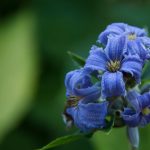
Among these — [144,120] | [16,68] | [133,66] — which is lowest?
[144,120]

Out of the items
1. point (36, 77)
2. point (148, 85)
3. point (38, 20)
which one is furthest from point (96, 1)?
point (148, 85)

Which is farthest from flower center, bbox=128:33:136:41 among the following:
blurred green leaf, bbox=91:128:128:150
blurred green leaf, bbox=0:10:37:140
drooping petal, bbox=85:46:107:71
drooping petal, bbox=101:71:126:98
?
blurred green leaf, bbox=0:10:37:140

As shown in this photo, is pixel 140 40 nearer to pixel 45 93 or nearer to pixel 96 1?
pixel 45 93

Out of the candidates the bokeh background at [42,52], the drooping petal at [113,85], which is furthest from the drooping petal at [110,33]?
the bokeh background at [42,52]

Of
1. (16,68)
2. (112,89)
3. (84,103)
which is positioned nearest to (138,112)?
(112,89)

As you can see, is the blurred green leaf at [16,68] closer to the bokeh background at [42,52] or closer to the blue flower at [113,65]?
the bokeh background at [42,52]

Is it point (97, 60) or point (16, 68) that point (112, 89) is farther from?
point (16, 68)
